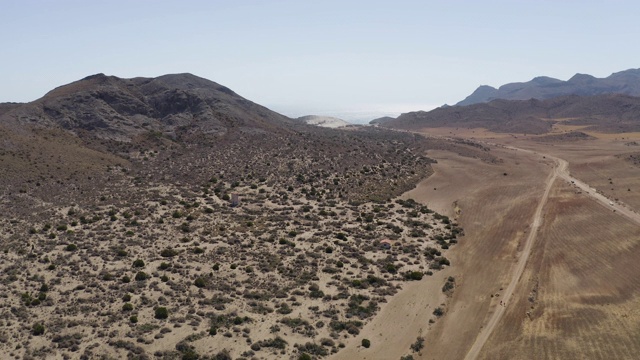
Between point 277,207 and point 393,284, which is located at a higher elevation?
point 277,207

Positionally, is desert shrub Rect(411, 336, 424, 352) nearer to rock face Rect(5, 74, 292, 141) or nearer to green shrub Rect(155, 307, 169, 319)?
green shrub Rect(155, 307, 169, 319)

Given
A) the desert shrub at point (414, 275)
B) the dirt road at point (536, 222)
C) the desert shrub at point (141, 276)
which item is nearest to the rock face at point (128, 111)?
the desert shrub at point (141, 276)

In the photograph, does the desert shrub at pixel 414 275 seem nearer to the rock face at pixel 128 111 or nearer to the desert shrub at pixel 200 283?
the desert shrub at pixel 200 283

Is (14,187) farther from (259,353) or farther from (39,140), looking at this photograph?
(259,353)

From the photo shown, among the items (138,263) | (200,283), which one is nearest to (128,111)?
(138,263)

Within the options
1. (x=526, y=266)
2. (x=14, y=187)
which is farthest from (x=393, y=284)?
(x=14, y=187)

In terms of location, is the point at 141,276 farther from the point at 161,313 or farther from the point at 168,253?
the point at 161,313

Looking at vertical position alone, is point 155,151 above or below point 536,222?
above

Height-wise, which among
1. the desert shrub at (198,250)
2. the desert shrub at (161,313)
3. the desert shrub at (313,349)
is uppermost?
the desert shrub at (198,250)
